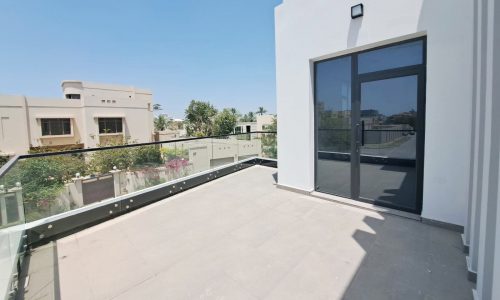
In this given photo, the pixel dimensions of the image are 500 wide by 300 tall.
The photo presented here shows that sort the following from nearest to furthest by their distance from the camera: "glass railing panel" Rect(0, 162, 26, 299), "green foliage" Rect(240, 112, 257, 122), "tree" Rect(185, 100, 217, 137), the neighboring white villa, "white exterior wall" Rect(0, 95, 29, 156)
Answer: "glass railing panel" Rect(0, 162, 26, 299)
"white exterior wall" Rect(0, 95, 29, 156)
the neighboring white villa
"tree" Rect(185, 100, 217, 137)
"green foliage" Rect(240, 112, 257, 122)

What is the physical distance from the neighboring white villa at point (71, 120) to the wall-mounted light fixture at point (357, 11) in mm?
22049

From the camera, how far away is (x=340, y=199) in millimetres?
3533

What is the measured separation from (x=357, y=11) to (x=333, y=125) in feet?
5.33

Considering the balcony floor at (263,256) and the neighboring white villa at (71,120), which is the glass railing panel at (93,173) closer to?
the balcony floor at (263,256)

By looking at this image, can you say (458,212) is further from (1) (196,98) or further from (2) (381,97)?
(1) (196,98)

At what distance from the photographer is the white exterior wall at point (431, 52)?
2.33 m

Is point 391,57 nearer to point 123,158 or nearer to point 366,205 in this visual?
point 366,205

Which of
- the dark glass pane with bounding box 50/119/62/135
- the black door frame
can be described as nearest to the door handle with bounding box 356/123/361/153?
the black door frame

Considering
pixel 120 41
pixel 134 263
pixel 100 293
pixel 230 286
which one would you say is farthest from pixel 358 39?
pixel 120 41

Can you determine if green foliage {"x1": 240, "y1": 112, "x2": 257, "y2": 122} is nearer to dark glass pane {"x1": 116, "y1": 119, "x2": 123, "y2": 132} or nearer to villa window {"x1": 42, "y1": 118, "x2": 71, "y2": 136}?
dark glass pane {"x1": 116, "y1": 119, "x2": 123, "y2": 132}

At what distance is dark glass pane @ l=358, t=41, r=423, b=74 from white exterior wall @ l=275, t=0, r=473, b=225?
15 centimetres

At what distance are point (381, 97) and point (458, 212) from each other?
5.46ft

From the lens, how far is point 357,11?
2.99 metres

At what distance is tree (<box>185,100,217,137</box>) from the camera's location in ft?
97.1
